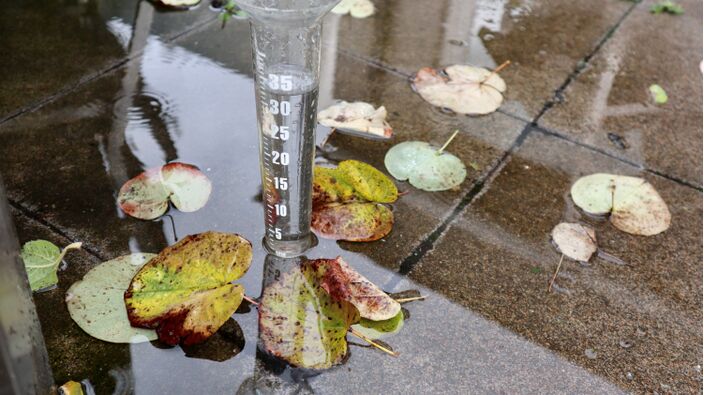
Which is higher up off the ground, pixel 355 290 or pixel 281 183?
pixel 281 183

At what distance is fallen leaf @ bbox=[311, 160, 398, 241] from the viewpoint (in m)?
2.06

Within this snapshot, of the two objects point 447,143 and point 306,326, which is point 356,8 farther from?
point 306,326

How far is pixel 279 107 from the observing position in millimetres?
1649

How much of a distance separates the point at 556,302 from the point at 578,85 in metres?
1.39

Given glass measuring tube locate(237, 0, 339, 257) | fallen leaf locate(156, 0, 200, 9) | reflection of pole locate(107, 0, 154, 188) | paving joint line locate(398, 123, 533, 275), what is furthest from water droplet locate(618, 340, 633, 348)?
fallen leaf locate(156, 0, 200, 9)

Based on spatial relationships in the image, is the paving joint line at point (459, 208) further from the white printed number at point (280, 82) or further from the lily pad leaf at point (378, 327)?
the white printed number at point (280, 82)

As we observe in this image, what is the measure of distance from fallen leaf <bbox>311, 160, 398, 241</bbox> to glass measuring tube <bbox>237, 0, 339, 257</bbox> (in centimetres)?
12

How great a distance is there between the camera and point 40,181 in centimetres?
219

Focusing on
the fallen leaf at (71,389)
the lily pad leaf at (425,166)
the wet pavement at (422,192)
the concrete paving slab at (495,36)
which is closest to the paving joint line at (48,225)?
the wet pavement at (422,192)

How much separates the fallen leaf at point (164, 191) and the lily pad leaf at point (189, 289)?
25cm

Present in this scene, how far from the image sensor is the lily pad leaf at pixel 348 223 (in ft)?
6.75

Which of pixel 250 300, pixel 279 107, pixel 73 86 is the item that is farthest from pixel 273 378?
pixel 73 86

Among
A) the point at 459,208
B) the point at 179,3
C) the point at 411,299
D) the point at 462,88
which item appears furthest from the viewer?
the point at 179,3

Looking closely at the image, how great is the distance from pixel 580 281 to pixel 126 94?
1952mm
